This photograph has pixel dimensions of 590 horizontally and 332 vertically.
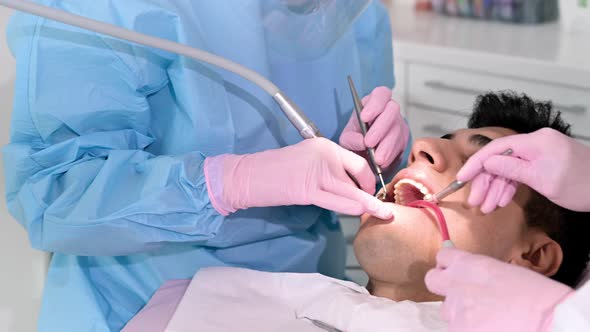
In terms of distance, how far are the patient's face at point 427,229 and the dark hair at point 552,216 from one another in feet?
0.14

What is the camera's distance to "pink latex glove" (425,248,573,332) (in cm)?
104

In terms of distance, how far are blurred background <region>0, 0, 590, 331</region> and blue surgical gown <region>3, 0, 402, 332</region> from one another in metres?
0.53

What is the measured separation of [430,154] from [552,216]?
27 centimetres

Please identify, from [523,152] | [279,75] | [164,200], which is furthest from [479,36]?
[164,200]

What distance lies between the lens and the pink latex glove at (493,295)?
3.42 feet

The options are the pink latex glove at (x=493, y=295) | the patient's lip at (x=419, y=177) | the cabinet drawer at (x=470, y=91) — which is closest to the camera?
the pink latex glove at (x=493, y=295)

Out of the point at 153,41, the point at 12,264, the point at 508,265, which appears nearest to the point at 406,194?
the point at 508,265

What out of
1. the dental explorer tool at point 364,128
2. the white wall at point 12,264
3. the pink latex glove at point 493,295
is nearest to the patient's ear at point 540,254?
the dental explorer tool at point 364,128

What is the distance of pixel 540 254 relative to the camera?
154cm

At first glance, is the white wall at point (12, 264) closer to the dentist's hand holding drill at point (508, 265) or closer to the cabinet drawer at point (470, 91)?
the dentist's hand holding drill at point (508, 265)

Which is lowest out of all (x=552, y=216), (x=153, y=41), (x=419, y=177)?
(x=552, y=216)

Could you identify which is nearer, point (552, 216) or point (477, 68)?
point (552, 216)

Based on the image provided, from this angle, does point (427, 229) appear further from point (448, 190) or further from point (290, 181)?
point (290, 181)

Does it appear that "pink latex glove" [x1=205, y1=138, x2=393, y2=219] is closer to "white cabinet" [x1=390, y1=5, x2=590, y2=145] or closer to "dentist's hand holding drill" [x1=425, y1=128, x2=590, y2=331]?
"dentist's hand holding drill" [x1=425, y1=128, x2=590, y2=331]
